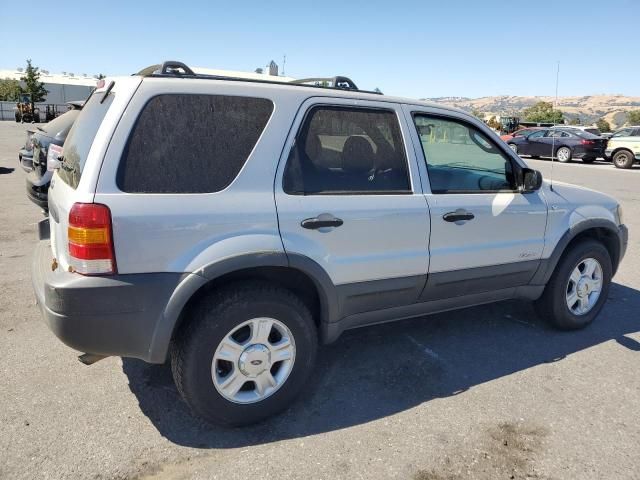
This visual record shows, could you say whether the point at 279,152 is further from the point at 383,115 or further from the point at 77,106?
the point at 77,106

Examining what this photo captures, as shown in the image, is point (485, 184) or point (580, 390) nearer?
point (580, 390)

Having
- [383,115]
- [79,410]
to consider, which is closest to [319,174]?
[383,115]

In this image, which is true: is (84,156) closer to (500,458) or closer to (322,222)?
(322,222)

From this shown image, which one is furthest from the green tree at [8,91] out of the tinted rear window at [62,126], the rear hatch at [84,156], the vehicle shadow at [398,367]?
the vehicle shadow at [398,367]

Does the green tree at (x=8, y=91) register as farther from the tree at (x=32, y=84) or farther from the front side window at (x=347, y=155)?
the front side window at (x=347, y=155)

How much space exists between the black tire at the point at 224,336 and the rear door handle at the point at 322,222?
396mm

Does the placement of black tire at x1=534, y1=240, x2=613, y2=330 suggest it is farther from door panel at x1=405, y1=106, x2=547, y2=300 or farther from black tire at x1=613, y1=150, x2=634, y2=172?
black tire at x1=613, y1=150, x2=634, y2=172

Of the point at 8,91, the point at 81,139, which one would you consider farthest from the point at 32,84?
the point at 81,139

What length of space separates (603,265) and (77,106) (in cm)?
696

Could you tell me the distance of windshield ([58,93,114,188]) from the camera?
257 cm

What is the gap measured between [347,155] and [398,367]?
5.03ft

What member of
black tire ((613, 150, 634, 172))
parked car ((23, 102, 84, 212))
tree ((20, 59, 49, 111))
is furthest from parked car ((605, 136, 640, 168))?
tree ((20, 59, 49, 111))

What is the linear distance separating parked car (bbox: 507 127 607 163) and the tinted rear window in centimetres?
1850

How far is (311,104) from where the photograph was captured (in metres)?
2.90
